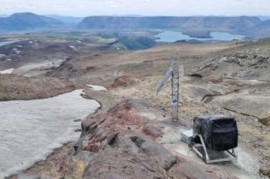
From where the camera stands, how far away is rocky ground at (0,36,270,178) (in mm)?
17234

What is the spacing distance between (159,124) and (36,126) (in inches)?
421

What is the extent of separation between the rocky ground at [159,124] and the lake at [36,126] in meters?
1.02

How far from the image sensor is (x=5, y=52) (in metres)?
138

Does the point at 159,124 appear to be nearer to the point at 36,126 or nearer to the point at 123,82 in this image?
the point at 36,126

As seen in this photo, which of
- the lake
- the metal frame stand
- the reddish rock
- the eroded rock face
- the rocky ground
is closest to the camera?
the eroded rock face

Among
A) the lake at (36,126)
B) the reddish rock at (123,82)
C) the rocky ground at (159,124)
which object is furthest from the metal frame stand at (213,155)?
the reddish rock at (123,82)

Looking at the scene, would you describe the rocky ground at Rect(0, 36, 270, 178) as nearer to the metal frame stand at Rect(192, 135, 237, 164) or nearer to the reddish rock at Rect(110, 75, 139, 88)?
the reddish rock at Rect(110, 75, 139, 88)

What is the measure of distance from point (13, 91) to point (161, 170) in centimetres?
2684

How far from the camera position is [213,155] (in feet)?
65.2

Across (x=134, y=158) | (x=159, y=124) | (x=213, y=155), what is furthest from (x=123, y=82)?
(x=134, y=158)

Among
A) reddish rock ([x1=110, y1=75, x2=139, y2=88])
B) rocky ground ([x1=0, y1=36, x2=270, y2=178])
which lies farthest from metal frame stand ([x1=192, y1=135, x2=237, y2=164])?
reddish rock ([x1=110, y1=75, x2=139, y2=88])

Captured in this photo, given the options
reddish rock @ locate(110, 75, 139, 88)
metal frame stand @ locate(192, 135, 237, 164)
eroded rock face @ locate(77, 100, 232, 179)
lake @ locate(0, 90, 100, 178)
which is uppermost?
eroded rock face @ locate(77, 100, 232, 179)

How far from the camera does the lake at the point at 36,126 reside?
2490 centimetres

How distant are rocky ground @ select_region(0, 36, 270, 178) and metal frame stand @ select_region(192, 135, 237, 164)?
46cm
